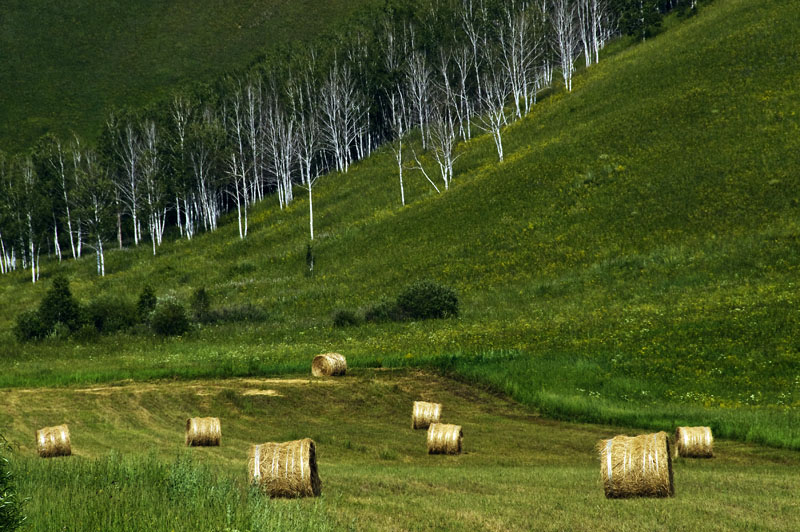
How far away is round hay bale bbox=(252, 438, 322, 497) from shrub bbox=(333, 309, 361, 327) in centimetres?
3574

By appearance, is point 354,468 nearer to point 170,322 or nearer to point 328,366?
point 328,366

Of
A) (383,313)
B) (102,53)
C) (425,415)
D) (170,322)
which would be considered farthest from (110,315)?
(102,53)

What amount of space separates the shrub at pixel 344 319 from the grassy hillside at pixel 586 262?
1636mm

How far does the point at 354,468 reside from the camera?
1900cm

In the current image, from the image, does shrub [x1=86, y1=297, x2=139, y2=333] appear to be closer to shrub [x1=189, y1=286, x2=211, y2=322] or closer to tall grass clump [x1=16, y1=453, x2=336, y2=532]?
shrub [x1=189, y1=286, x2=211, y2=322]

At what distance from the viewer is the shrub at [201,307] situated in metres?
57.3

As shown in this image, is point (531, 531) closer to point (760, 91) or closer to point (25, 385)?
point (25, 385)

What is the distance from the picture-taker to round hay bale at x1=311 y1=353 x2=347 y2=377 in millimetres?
33938

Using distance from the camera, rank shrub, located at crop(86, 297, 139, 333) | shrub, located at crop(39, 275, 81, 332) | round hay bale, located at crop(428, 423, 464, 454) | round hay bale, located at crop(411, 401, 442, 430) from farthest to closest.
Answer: shrub, located at crop(86, 297, 139, 333), shrub, located at crop(39, 275, 81, 332), round hay bale, located at crop(411, 401, 442, 430), round hay bale, located at crop(428, 423, 464, 454)

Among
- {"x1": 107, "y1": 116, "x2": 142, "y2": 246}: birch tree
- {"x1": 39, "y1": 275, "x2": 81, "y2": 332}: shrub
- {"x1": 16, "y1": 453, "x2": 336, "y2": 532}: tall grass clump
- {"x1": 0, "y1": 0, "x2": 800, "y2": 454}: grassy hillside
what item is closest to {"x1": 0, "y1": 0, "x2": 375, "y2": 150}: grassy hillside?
{"x1": 107, "y1": 116, "x2": 142, "y2": 246}: birch tree

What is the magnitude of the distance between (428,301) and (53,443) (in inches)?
1259

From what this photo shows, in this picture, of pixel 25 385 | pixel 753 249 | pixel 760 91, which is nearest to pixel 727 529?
pixel 25 385

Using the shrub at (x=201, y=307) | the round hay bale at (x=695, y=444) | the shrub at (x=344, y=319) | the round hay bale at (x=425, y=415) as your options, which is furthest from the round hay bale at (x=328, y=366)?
the shrub at (x=201, y=307)

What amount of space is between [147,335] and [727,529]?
44943 mm
